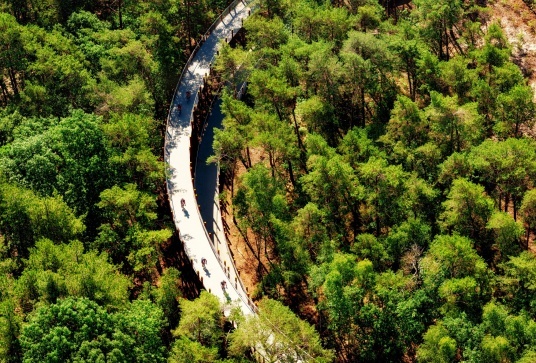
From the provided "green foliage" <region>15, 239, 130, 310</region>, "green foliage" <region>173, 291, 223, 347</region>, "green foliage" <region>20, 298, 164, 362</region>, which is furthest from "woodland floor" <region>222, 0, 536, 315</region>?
"green foliage" <region>20, 298, 164, 362</region>

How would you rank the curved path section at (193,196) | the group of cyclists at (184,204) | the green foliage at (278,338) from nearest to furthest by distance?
the green foliage at (278,338), the group of cyclists at (184,204), the curved path section at (193,196)

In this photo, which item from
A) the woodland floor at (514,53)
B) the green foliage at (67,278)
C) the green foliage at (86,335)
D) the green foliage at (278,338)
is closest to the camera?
the green foliage at (86,335)

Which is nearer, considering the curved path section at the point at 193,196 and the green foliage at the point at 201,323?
the green foliage at the point at 201,323

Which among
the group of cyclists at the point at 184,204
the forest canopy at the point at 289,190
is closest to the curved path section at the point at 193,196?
the group of cyclists at the point at 184,204

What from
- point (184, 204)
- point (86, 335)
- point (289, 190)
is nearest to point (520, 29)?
point (289, 190)

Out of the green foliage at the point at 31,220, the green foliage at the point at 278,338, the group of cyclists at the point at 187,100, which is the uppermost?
the group of cyclists at the point at 187,100

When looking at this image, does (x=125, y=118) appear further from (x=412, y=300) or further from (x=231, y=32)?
(x=412, y=300)

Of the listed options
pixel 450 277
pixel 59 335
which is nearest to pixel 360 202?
pixel 450 277

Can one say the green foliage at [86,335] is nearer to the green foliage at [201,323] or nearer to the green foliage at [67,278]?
the green foliage at [67,278]
